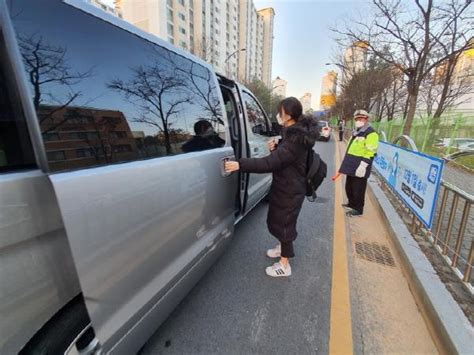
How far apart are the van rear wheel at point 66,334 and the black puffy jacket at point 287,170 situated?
1.57 metres

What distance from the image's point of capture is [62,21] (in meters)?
1.23

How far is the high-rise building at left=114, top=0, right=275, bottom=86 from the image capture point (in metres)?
48.8

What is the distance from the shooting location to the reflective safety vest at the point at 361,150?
4.26m

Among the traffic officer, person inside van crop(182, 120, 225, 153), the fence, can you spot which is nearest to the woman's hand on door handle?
person inside van crop(182, 120, 225, 153)

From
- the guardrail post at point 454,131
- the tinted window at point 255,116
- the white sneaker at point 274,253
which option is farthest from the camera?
the guardrail post at point 454,131

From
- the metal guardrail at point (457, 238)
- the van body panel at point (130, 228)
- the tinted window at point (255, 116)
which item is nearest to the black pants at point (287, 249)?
the van body panel at point (130, 228)

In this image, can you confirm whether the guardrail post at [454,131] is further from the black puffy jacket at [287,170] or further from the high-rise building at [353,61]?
the high-rise building at [353,61]

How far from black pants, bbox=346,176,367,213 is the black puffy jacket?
2362mm

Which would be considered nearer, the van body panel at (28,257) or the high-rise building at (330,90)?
the van body panel at (28,257)

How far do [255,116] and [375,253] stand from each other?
241cm

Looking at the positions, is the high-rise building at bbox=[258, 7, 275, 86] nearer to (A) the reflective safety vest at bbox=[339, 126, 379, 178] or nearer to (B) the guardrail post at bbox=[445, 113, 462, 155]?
(B) the guardrail post at bbox=[445, 113, 462, 155]

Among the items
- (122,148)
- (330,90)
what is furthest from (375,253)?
(330,90)

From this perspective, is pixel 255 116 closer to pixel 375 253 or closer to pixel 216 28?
pixel 375 253

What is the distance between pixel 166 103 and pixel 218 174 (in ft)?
2.49
